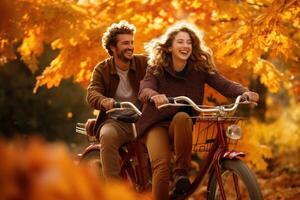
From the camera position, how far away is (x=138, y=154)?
16.5 feet

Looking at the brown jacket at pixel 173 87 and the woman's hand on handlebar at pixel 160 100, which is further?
the brown jacket at pixel 173 87

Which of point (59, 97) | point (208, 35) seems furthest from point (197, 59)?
point (59, 97)

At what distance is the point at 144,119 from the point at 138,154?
1.70 feet

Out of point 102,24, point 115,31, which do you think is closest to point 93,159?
point 115,31

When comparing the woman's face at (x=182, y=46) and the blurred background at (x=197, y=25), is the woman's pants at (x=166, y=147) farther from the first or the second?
the blurred background at (x=197, y=25)

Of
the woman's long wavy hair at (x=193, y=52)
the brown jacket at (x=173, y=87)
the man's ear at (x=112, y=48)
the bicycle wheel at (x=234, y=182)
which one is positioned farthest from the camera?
the man's ear at (x=112, y=48)

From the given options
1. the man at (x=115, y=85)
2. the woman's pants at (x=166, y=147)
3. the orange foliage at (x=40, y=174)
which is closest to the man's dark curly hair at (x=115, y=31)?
the man at (x=115, y=85)

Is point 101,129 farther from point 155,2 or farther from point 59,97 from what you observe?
point 59,97

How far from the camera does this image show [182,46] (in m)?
4.63

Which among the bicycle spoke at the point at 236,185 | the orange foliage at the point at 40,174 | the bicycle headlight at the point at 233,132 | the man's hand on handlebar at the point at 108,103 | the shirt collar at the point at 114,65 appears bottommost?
the bicycle spoke at the point at 236,185

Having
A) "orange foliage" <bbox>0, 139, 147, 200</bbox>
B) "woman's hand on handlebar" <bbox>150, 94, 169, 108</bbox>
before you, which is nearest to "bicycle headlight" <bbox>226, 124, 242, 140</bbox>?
"woman's hand on handlebar" <bbox>150, 94, 169, 108</bbox>

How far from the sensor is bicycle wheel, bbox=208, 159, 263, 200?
13.1ft

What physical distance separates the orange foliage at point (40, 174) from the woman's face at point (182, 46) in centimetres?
335

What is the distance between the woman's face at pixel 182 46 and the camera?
15.1 ft
